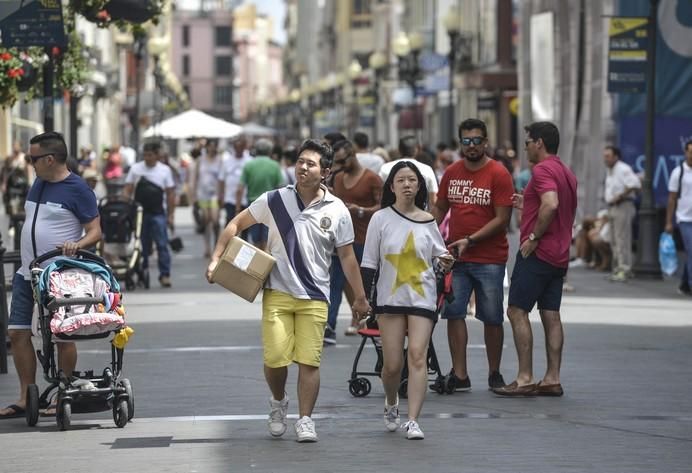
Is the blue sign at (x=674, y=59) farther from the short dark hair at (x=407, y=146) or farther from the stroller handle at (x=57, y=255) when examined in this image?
the stroller handle at (x=57, y=255)

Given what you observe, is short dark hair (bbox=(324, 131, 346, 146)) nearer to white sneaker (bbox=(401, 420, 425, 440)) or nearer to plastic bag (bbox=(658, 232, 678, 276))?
white sneaker (bbox=(401, 420, 425, 440))

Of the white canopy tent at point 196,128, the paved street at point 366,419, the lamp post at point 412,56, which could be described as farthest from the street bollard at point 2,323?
the lamp post at point 412,56

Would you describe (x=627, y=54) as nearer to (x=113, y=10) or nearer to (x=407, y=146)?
(x=407, y=146)

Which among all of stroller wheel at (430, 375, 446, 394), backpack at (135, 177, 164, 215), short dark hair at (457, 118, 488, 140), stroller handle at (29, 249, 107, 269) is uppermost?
short dark hair at (457, 118, 488, 140)

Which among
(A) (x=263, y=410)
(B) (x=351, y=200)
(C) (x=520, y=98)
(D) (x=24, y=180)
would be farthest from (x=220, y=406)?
(C) (x=520, y=98)

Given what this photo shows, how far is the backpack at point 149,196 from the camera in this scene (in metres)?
22.6

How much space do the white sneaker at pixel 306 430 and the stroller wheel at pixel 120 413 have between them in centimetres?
124

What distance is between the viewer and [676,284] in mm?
23312

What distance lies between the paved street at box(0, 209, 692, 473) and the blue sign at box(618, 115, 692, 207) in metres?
10.8

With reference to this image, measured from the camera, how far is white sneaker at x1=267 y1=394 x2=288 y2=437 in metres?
10.4

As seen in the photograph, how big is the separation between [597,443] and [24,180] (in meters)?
27.5

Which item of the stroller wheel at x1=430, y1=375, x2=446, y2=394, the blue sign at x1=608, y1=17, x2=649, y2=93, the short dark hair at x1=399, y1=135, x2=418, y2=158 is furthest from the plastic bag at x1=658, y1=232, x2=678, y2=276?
the stroller wheel at x1=430, y1=375, x2=446, y2=394

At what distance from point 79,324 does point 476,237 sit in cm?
305

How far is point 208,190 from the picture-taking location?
2895 centimetres
